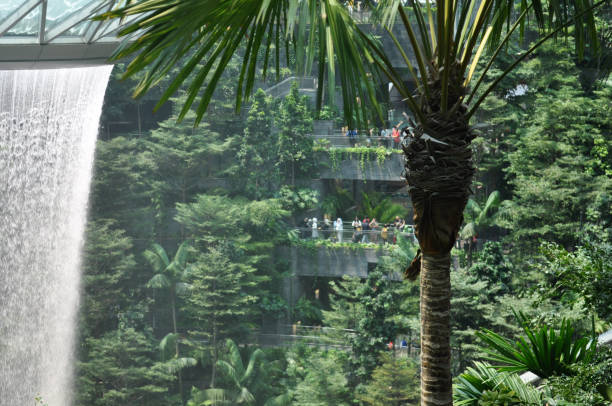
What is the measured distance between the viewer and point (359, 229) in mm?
22594

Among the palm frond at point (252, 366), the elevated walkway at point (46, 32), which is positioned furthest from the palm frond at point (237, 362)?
the elevated walkway at point (46, 32)

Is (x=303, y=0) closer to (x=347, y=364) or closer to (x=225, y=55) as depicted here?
(x=225, y=55)

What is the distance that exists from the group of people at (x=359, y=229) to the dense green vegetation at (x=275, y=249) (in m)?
0.47

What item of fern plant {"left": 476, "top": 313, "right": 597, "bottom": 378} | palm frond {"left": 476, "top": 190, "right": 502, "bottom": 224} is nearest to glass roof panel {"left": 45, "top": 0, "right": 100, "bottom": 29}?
fern plant {"left": 476, "top": 313, "right": 597, "bottom": 378}

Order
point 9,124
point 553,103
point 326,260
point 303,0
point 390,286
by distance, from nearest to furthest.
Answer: point 303,0, point 553,103, point 390,286, point 9,124, point 326,260

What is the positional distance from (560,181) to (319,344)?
8863mm

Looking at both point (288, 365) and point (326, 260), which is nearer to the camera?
point (288, 365)

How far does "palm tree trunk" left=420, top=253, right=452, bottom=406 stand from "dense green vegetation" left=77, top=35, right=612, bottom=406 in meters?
12.4

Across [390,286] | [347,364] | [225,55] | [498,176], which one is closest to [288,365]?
[347,364]

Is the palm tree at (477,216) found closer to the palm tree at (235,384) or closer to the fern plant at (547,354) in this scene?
the palm tree at (235,384)

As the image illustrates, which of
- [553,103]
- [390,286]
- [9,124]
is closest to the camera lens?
[553,103]

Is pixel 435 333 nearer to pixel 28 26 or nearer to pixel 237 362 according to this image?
pixel 28 26

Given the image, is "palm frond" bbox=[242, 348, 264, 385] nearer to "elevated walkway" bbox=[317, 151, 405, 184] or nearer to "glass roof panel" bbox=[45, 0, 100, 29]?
"elevated walkway" bbox=[317, 151, 405, 184]

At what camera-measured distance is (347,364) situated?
736 inches
